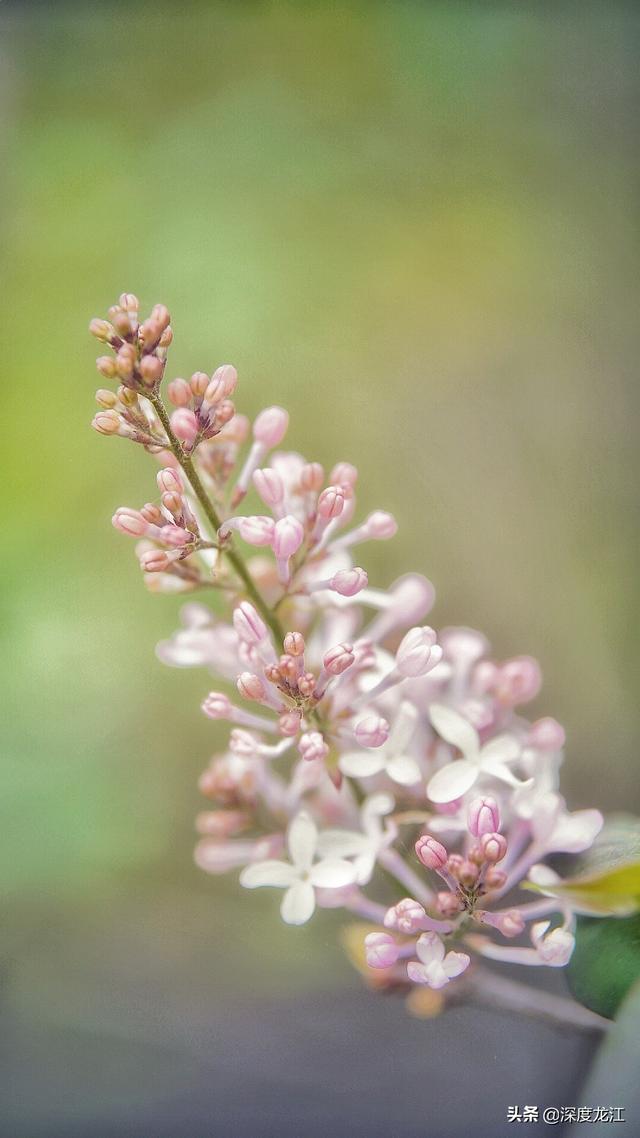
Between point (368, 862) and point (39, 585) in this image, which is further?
point (39, 585)

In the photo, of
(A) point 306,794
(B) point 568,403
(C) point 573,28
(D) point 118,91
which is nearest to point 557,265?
(B) point 568,403

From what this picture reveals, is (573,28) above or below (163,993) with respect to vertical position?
above

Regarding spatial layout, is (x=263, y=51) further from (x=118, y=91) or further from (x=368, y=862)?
(x=368, y=862)

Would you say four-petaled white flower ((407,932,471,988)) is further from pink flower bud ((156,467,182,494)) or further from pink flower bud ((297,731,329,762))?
pink flower bud ((156,467,182,494))

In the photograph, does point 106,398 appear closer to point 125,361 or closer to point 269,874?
point 125,361

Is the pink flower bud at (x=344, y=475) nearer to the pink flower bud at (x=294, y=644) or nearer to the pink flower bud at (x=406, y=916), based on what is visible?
the pink flower bud at (x=294, y=644)

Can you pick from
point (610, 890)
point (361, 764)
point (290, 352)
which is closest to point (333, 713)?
point (361, 764)
